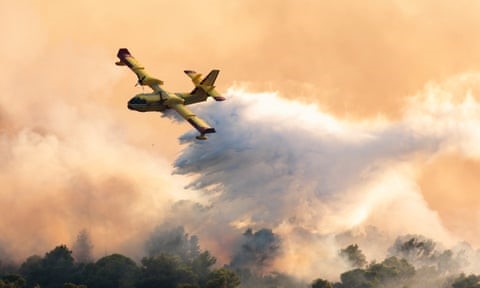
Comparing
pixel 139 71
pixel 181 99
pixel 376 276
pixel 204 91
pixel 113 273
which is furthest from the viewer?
pixel 113 273

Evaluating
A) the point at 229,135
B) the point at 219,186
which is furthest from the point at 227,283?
the point at 229,135

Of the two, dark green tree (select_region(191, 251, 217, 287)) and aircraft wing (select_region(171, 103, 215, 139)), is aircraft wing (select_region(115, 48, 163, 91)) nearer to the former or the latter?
aircraft wing (select_region(171, 103, 215, 139))

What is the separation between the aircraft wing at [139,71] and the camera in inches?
6014

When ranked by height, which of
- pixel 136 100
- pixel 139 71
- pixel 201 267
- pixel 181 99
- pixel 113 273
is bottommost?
pixel 113 273

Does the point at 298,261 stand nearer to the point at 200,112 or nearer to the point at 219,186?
the point at 219,186

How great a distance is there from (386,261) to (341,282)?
8.77m

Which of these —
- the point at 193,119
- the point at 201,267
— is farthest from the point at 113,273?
the point at 193,119

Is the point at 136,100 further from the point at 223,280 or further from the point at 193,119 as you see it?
the point at 223,280

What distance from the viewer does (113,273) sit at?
19025cm

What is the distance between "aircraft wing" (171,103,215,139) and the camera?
139 meters

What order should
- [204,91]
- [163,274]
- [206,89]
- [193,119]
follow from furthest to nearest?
[163,274], [204,91], [206,89], [193,119]

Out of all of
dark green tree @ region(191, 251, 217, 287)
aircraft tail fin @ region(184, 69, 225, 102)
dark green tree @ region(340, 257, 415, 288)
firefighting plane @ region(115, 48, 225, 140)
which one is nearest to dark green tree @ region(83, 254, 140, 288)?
dark green tree @ region(191, 251, 217, 287)

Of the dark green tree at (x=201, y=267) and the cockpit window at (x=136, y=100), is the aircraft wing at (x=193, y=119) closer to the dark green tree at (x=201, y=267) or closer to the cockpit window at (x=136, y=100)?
the cockpit window at (x=136, y=100)

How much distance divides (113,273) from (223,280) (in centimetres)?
2228
